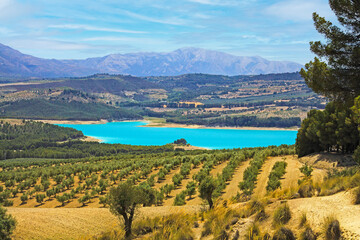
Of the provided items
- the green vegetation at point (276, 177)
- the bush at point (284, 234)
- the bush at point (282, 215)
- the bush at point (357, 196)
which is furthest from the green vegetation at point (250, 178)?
the bush at point (284, 234)

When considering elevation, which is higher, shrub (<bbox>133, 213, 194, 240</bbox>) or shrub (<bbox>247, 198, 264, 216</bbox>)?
shrub (<bbox>247, 198, 264, 216</bbox>)

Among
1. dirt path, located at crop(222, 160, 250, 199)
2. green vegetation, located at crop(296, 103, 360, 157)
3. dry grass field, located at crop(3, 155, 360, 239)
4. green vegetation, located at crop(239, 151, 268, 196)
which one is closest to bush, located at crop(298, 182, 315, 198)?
dry grass field, located at crop(3, 155, 360, 239)

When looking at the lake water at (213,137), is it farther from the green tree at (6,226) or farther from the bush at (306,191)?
the green tree at (6,226)

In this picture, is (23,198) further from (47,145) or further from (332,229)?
(47,145)

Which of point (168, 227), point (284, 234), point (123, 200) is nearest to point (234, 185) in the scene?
point (168, 227)

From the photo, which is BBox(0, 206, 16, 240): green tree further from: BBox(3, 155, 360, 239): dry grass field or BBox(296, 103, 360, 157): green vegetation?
BBox(296, 103, 360, 157): green vegetation

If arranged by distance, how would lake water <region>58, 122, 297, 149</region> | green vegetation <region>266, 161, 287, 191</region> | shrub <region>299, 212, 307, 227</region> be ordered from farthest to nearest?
lake water <region>58, 122, 297, 149</region>
green vegetation <region>266, 161, 287, 191</region>
shrub <region>299, 212, 307, 227</region>
